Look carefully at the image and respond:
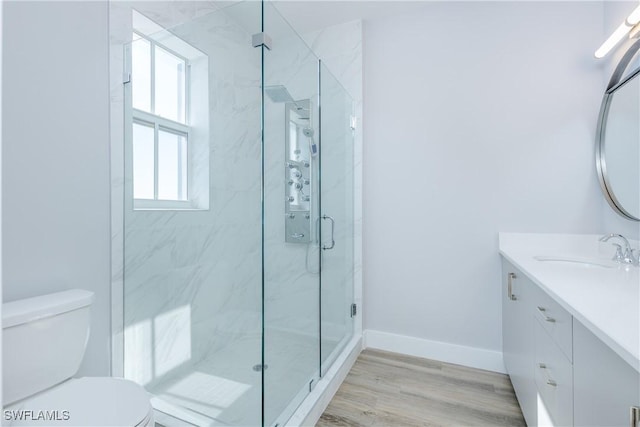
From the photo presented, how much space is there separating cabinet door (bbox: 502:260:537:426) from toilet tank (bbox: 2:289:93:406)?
199 centimetres

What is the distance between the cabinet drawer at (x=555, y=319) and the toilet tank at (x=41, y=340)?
6.17 ft

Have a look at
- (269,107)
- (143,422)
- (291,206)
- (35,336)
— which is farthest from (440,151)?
(35,336)

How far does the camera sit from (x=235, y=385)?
1.77 metres

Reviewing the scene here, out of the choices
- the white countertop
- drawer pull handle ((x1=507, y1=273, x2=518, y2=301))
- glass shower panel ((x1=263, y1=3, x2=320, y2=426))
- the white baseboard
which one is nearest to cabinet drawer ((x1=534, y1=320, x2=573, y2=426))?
the white countertop

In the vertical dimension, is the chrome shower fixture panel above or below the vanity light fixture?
below

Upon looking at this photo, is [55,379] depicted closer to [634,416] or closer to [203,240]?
[203,240]

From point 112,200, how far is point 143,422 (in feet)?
3.66

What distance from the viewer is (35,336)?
1.29 meters

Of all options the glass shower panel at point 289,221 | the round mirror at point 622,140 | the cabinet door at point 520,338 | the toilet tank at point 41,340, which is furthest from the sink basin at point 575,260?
the toilet tank at point 41,340

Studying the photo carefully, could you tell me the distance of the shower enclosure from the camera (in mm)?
1727

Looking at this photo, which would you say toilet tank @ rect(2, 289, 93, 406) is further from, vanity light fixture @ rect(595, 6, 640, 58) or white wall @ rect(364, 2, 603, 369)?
vanity light fixture @ rect(595, 6, 640, 58)

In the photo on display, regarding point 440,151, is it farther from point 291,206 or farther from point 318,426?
point 318,426

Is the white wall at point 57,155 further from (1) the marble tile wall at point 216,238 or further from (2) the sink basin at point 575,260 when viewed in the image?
(2) the sink basin at point 575,260

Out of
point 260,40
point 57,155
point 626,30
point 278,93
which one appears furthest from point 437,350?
point 57,155
